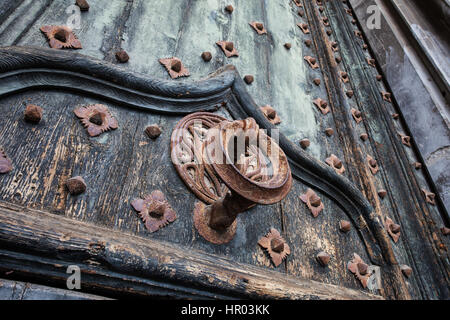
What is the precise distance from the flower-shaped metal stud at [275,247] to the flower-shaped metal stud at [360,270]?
0.27m

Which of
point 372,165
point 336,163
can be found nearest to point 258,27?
point 336,163

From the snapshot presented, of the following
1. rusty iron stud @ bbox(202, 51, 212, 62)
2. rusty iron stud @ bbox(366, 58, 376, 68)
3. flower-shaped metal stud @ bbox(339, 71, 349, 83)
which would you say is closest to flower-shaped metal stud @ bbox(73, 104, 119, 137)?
rusty iron stud @ bbox(202, 51, 212, 62)

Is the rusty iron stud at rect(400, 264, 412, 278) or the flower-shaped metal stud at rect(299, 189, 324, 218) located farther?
the rusty iron stud at rect(400, 264, 412, 278)

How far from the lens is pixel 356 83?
76.6 inches

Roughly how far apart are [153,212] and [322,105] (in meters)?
1.07

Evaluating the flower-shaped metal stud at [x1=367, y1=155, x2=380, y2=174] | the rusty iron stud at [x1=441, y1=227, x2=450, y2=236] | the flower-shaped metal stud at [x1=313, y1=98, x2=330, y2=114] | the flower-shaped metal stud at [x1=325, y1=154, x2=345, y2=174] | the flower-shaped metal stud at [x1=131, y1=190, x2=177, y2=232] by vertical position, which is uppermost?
the flower-shaped metal stud at [x1=131, y1=190, x2=177, y2=232]

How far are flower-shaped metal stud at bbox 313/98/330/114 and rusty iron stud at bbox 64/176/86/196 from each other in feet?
3.70

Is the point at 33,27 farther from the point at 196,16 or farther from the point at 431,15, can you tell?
the point at 431,15

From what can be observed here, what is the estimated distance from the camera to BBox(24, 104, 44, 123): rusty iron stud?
60 cm

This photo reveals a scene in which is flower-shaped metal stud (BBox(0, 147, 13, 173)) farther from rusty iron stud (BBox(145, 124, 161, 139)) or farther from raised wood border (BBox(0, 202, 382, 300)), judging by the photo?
rusty iron stud (BBox(145, 124, 161, 139))

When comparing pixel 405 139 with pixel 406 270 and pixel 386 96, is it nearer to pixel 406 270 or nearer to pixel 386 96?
pixel 386 96

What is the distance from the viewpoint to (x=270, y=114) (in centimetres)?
109

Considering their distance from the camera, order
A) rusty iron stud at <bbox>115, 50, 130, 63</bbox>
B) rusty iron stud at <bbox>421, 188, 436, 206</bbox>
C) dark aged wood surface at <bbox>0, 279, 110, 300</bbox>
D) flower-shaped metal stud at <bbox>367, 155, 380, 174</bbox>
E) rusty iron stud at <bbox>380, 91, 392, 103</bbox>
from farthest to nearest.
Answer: rusty iron stud at <bbox>380, 91, 392, 103</bbox> < rusty iron stud at <bbox>421, 188, 436, 206</bbox> < flower-shaped metal stud at <bbox>367, 155, 380, 174</bbox> < rusty iron stud at <bbox>115, 50, 130, 63</bbox> < dark aged wood surface at <bbox>0, 279, 110, 300</bbox>
